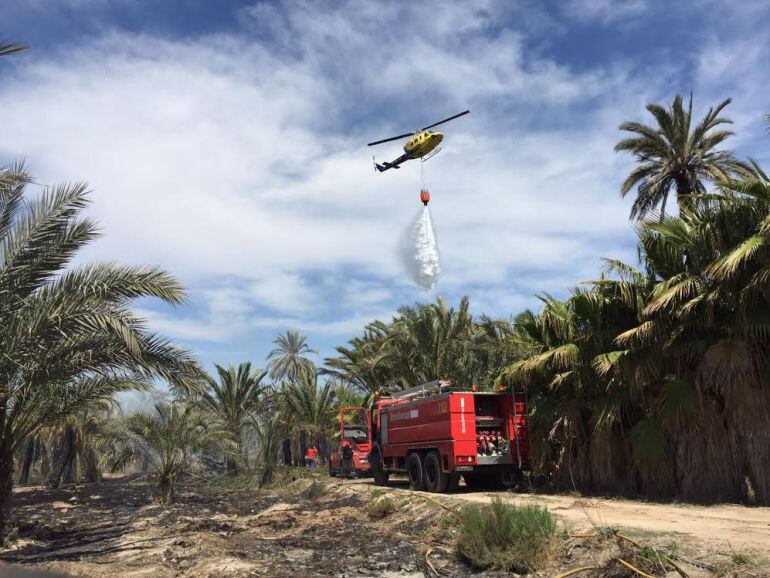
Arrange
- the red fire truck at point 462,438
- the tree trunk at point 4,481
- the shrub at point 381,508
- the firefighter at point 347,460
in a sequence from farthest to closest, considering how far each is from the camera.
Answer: the firefighter at point 347,460 < the red fire truck at point 462,438 < the shrub at point 381,508 < the tree trunk at point 4,481

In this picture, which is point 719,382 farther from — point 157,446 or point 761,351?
point 157,446

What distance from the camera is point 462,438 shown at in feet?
55.7

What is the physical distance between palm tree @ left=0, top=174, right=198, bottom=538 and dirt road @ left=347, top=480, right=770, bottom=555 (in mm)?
8199

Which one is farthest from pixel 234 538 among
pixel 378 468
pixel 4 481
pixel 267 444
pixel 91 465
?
pixel 91 465

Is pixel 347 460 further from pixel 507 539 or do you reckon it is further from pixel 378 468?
pixel 507 539

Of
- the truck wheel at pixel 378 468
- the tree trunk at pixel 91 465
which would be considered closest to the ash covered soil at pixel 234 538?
the truck wheel at pixel 378 468

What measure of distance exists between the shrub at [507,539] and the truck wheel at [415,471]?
349 inches

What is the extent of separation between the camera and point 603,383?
15.8 m

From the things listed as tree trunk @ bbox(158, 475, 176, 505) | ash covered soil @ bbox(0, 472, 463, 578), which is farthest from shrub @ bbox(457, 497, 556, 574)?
tree trunk @ bbox(158, 475, 176, 505)

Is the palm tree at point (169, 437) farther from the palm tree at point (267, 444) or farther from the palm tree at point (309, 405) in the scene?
the palm tree at point (309, 405)

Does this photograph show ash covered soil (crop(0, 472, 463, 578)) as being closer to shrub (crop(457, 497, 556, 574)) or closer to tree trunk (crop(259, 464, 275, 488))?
shrub (crop(457, 497, 556, 574))

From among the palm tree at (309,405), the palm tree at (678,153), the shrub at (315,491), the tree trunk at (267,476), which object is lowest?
the shrub at (315,491)

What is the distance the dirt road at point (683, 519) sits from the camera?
8906mm

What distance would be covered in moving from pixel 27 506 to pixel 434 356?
58.2 ft
